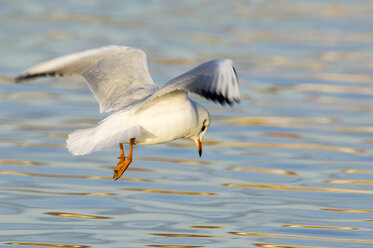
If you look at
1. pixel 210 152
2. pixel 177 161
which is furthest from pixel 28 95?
pixel 177 161

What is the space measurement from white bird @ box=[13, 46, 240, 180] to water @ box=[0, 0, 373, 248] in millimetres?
724

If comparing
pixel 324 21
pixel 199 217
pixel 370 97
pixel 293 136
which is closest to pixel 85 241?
pixel 199 217

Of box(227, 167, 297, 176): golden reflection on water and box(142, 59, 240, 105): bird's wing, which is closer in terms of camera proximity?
box(142, 59, 240, 105): bird's wing

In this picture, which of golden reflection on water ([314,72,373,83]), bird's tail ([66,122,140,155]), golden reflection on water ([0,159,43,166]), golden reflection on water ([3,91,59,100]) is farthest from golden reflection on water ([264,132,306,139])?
bird's tail ([66,122,140,155])

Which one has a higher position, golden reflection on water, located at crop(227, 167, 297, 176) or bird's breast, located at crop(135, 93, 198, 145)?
bird's breast, located at crop(135, 93, 198, 145)

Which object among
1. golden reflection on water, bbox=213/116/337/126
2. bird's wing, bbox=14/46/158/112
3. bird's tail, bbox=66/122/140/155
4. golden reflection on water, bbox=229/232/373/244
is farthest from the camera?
golden reflection on water, bbox=213/116/337/126

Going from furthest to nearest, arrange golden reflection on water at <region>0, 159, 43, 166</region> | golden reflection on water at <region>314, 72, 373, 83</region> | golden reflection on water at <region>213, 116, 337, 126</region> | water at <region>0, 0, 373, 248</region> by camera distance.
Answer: golden reflection on water at <region>314, 72, 373, 83</region> → golden reflection on water at <region>213, 116, 337, 126</region> → golden reflection on water at <region>0, 159, 43, 166</region> → water at <region>0, 0, 373, 248</region>

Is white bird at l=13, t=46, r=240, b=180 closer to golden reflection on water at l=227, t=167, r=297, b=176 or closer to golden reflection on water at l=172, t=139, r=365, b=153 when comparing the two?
golden reflection on water at l=227, t=167, r=297, b=176

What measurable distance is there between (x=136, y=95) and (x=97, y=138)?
1010 mm

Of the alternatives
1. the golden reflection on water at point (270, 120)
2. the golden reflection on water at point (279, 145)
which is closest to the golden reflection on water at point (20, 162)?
the golden reflection on water at point (279, 145)

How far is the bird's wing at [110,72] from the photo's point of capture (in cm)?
895

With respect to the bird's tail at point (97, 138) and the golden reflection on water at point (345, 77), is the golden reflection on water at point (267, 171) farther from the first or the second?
the golden reflection on water at point (345, 77)

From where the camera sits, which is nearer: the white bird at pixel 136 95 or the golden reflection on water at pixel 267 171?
the white bird at pixel 136 95

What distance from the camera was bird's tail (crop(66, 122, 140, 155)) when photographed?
779 cm
